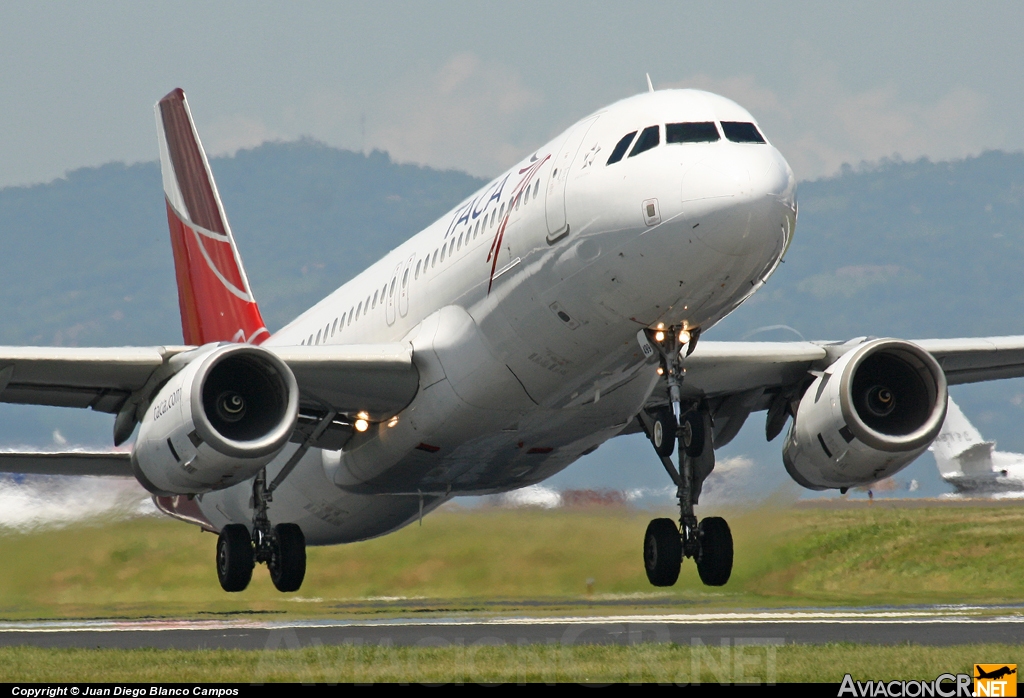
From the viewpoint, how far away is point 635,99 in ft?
62.0

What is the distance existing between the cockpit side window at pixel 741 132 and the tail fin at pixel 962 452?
6430 cm

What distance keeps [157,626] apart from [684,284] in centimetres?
1300

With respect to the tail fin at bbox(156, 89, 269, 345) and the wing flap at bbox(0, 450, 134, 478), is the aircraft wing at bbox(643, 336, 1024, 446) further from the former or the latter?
the tail fin at bbox(156, 89, 269, 345)

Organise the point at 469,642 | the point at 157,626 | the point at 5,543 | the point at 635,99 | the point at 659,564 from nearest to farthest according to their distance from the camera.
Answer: the point at 635,99, the point at 469,642, the point at 659,564, the point at 157,626, the point at 5,543

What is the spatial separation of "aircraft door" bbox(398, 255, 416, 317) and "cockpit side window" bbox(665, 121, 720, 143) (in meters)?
6.19

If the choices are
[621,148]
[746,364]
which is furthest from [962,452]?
[621,148]

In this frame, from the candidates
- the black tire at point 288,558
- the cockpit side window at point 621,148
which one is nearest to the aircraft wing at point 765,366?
the cockpit side window at point 621,148

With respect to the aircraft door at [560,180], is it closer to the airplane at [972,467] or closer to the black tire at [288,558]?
the black tire at [288,558]

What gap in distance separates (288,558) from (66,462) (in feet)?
16.8

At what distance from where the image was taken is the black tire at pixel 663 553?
22234 mm

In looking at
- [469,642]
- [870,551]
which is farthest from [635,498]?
[469,642]

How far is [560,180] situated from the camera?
1888 cm

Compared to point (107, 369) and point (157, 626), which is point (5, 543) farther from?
point (107, 369)

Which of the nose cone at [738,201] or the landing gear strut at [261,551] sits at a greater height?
the nose cone at [738,201]
